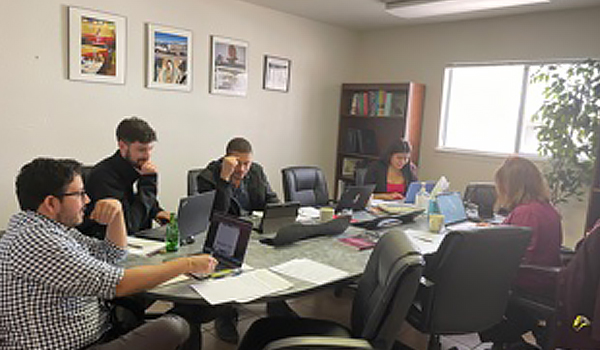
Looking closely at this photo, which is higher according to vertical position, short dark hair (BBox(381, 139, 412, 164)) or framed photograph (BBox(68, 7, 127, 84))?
framed photograph (BBox(68, 7, 127, 84))

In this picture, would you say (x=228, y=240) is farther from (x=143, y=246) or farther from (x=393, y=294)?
(x=393, y=294)

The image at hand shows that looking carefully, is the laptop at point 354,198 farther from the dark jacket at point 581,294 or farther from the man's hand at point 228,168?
the dark jacket at point 581,294

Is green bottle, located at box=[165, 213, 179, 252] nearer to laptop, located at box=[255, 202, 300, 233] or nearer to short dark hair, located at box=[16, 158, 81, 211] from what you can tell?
laptop, located at box=[255, 202, 300, 233]

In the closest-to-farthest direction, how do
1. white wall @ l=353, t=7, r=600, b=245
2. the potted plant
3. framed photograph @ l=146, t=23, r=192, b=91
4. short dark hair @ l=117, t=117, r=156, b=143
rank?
short dark hair @ l=117, t=117, r=156, b=143, the potted plant, framed photograph @ l=146, t=23, r=192, b=91, white wall @ l=353, t=7, r=600, b=245

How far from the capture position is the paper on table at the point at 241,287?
158cm

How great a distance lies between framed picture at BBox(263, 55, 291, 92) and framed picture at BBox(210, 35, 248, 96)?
0.88 ft

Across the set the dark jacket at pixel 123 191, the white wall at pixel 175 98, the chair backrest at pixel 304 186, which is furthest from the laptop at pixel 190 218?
the white wall at pixel 175 98

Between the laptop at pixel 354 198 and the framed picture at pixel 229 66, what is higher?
the framed picture at pixel 229 66

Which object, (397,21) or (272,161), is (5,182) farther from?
(397,21)

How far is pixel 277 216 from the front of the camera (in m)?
2.36

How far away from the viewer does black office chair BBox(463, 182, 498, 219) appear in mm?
3229

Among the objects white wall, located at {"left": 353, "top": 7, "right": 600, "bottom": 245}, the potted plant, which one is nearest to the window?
white wall, located at {"left": 353, "top": 7, "right": 600, "bottom": 245}

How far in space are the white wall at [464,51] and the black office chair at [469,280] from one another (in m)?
2.68

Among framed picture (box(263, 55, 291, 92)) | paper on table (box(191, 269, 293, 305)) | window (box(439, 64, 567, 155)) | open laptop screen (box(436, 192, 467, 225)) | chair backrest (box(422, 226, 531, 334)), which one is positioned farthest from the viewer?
framed picture (box(263, 55, 291, 92))
